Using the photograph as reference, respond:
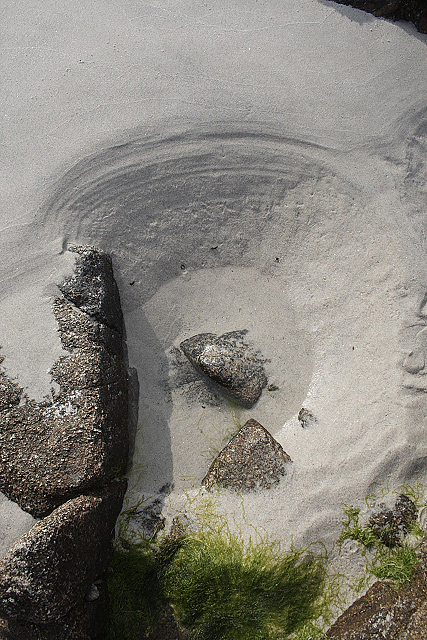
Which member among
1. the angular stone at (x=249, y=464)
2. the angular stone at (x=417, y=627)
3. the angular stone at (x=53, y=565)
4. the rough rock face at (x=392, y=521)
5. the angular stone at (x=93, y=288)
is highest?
the angular stone at (x=93, y=288)

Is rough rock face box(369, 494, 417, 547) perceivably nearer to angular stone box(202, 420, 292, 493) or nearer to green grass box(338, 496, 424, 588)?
green grass box(338, 496, 424, 588)

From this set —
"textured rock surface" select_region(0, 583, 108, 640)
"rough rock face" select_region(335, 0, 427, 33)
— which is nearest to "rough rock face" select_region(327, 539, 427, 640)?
"textured rock surface" select_region(0, 583, 108, 640)

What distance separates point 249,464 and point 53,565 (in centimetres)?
132

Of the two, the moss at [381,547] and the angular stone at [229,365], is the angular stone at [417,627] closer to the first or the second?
the moss at [381,547]

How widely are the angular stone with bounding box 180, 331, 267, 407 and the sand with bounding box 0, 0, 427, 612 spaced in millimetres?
126

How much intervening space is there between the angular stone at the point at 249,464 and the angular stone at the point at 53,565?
84 centimetres

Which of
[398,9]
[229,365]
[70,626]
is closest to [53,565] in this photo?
[70,626]

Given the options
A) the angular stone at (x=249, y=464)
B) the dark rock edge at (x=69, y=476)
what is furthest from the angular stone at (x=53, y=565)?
the angular stone at (x=249, y=464)

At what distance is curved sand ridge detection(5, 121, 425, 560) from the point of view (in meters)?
3.29

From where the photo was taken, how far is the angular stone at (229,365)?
336 centimetres

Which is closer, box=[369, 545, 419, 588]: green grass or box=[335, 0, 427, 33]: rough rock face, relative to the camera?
box=[369, 545, 419, 588]: green grass

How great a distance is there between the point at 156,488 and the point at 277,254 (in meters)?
2.05

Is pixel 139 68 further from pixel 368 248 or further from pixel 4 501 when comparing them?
pixel 4 501

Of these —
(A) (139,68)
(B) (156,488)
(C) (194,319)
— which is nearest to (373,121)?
(A) (139,68)
